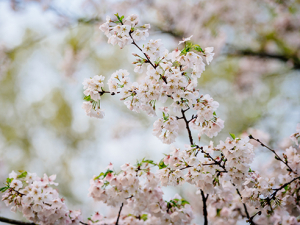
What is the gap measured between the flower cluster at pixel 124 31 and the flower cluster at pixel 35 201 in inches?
41.6

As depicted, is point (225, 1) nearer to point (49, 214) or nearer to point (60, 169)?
point (49, 214)

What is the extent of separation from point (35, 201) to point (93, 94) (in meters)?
0.78

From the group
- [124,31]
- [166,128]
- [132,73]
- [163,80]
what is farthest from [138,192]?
[132,73]

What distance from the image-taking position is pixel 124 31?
4.44 ft

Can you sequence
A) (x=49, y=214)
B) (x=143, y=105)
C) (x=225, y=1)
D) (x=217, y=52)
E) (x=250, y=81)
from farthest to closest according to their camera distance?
(x=250, y=81) < (x=225, y=1) < (x=217, y=52) < (x=49, y=214) < (x=143, y=105)

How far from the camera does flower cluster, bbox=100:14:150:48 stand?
135 centimetres

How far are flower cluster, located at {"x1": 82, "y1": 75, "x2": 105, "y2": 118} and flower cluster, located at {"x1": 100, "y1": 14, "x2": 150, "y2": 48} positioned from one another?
9.3 inches

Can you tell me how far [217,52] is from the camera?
4.27 metres

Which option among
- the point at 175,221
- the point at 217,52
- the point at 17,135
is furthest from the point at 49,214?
the point at 17,135

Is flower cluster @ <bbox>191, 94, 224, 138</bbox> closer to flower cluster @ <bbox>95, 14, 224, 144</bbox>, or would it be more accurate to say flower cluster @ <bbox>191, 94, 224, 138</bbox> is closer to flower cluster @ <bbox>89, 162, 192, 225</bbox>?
flower cluster @ <bbox>95, 14, 224, 144</bbox>

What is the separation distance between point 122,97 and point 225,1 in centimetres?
512

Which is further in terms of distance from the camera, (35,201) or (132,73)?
(132,73)

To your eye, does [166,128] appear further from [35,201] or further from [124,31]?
[35,201]

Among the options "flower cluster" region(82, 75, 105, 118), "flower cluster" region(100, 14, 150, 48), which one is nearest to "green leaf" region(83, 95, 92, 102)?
"flower cluster" region(82, 75, 105, 118)
